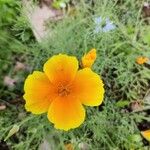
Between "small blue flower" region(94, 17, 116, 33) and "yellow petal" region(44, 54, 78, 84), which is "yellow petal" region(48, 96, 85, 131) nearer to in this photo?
"yellow petal" region(44, 54, 78, 84)

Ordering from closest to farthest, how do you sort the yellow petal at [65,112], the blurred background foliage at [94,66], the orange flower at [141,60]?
the yellow petal at [65,112] → the blurred background foliage at [94,66] → the orange flower at [141,60]

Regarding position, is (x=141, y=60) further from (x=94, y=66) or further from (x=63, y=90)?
(x=63, y=90)

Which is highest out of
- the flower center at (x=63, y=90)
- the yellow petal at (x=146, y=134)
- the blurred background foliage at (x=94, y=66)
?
the flower center at (x=63, y=90)

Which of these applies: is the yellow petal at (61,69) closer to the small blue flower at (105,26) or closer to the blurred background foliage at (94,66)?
the blurred background foliage at (94,66)

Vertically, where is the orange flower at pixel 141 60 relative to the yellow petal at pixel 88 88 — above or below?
below

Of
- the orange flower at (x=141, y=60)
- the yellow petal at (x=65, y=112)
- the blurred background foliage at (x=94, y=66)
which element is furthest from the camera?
the orange flower at (x=141, y=60)

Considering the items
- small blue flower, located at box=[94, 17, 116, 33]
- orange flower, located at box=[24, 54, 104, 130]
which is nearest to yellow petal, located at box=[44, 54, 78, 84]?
orange flower, located at box=[24, 54, 104, 130]

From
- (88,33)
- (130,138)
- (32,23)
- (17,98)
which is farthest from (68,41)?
(130,138)

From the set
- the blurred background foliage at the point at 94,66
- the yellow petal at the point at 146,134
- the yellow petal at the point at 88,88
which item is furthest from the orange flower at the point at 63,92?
the yellow petal at the point at 146,134
